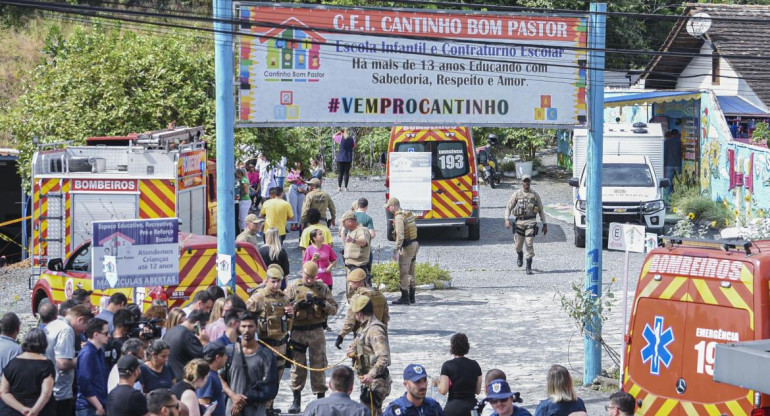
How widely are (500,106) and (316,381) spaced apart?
421cm

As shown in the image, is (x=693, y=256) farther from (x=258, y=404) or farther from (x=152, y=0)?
→ (x=152, y=0)

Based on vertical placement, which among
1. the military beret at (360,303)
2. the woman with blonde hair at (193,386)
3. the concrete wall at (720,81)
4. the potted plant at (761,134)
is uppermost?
the concrete wall at (720,81)

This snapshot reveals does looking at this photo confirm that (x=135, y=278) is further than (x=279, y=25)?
No

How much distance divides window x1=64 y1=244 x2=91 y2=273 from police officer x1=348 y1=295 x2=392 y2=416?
6.34 metres

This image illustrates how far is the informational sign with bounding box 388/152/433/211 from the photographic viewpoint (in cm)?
2411

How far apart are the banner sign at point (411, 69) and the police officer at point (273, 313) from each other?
239cm

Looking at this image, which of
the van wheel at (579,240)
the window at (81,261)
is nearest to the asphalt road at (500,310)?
the van wheel at (579,240)

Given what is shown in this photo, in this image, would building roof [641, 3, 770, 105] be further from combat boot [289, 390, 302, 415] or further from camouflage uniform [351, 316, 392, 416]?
camouflage uniform [351, 316, 392, 416]

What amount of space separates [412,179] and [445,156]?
3.22 feet

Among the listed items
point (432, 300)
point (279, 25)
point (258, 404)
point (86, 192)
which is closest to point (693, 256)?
point (258, 404)

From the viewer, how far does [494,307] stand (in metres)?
17.9

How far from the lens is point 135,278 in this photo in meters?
12.2

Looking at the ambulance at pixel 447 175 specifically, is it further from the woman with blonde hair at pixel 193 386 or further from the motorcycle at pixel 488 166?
the woman with blonde hair at pixel 193 386

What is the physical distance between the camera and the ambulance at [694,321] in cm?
892
